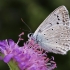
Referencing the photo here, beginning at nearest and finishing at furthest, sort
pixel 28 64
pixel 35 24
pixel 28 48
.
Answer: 1. pixel 28 64
2. pixel 28 48
3. pixel 35 24

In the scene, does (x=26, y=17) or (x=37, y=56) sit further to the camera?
(x=26, y=17)

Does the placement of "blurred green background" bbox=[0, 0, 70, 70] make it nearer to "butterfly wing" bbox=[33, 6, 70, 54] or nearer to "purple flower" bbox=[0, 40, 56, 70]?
"butterfly wing" bbox=[33, 6, 70, 54]

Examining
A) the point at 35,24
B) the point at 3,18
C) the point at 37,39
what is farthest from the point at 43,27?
the point at 3,18

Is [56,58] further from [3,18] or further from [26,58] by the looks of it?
[26,58]

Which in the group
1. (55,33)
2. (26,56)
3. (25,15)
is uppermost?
(25,15)

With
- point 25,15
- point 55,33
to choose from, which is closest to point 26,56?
point 55,33

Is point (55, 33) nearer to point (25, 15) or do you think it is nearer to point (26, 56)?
point (26, 56)

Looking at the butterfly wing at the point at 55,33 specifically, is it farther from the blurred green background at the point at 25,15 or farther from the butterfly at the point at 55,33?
the blurred green background at the point at 25,15

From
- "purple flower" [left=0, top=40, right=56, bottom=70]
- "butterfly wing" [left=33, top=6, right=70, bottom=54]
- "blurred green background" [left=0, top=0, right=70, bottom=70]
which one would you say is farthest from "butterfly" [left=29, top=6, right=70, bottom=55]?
"blurred green background" [left=0, top=0, right=70, bottom=70]
